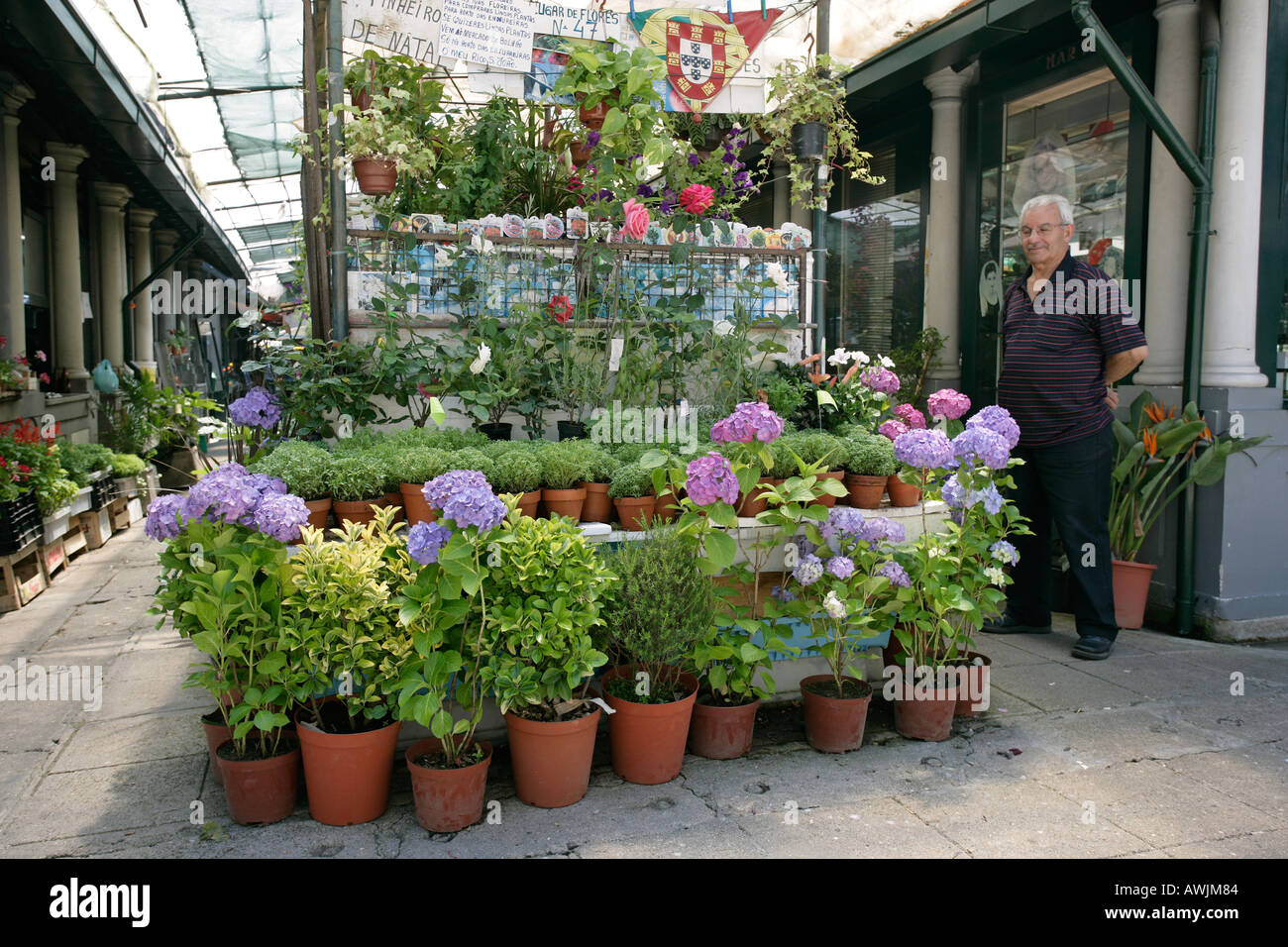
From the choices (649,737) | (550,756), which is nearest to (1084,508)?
(649,737)

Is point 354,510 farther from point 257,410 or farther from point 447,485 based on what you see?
point 257,410

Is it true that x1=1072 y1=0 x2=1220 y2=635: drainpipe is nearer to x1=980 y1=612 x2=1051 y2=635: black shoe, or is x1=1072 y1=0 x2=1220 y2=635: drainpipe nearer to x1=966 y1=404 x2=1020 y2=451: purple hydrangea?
x1=980 y1=612 x2=1051 y2=635: black shoe

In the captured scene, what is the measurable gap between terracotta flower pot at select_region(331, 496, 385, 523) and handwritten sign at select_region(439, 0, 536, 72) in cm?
227

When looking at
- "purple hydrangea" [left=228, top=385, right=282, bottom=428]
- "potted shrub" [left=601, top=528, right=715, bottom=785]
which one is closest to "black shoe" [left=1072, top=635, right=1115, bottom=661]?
"potted shrub" [left=601, top=528, right=715, bottom=785]

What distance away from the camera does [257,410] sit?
13.5 ft

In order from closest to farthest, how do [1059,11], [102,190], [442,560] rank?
[442,560], [1059,11], [102,190]

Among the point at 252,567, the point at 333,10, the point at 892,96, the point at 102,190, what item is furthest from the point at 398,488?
the point at 102,190

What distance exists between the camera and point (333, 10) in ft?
13.6

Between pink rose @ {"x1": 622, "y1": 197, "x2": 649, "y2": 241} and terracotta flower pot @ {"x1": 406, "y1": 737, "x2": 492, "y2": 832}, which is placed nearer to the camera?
terracotta flower pot @ {"x1": 406, "y1": 737, "x2": 492, "y2": 832}

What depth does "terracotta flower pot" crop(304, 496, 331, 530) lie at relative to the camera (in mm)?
3189

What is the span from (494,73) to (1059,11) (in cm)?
311

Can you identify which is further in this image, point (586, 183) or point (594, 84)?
point (586, 183)

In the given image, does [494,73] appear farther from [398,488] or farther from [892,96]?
[892,96]

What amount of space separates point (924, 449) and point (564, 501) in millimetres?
1315
